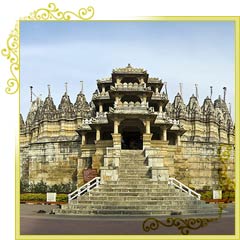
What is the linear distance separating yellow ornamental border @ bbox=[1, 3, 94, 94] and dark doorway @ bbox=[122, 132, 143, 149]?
55.7ft

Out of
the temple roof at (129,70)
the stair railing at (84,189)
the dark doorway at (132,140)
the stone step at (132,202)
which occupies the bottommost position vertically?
the stone step at (132,202)

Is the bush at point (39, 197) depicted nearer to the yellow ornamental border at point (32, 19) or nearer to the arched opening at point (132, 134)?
the arched opening at point (132, 134)

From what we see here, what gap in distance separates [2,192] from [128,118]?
50.3 feet

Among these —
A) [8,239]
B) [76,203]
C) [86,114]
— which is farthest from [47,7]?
[86,114]

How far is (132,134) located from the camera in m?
29.7

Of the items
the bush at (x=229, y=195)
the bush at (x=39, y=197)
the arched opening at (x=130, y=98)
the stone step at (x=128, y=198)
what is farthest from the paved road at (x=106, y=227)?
the arched opening at (x=130, y=98)

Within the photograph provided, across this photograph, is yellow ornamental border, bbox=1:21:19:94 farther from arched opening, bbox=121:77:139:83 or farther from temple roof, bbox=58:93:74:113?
temple roof, bbox=58:93:74:113

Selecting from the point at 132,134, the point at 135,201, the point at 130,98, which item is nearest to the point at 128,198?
the point at 135,201

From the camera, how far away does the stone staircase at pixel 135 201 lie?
18531mm

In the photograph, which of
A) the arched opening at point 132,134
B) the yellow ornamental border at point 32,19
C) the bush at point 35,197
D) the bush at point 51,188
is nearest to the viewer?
the yellow ornamental border at point 32,19

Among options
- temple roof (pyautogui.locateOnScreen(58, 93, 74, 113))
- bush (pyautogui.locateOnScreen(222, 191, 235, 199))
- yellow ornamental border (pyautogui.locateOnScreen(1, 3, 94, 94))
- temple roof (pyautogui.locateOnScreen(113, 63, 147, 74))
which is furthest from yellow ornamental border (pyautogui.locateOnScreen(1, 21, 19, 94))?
temple roof (pyautogui.locateOnScreen(58, 93, 74, 113))

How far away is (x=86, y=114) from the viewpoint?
3694 cm

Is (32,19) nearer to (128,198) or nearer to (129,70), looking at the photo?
(128,198)

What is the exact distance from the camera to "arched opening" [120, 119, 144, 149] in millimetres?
28078
